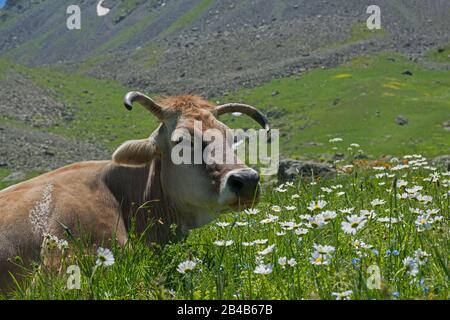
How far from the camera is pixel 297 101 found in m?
84.2

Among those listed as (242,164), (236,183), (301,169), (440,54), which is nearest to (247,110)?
(242,164)

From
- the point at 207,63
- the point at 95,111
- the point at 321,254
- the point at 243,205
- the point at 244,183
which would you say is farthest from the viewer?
the point at 207,63

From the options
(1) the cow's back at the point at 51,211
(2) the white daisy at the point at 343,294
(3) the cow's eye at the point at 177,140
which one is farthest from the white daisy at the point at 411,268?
(3) the cow's eye at the point at 177,140

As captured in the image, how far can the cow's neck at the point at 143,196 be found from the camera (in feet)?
28.5

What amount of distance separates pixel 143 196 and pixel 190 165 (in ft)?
2.94

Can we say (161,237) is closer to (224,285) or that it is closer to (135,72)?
(224,285)

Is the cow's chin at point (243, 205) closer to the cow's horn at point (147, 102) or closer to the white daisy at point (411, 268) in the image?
the cow's horn at point (147, 102)

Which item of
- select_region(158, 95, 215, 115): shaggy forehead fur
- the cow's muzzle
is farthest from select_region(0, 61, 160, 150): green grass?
the cow's muzzle

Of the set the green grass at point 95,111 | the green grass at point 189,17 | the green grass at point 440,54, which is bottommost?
the green grass at point 95,111

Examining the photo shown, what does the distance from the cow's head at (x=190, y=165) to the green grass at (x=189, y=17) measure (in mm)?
168733

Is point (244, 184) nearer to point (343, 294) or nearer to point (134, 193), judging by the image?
point (134, 193)

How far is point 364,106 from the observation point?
69.7 m

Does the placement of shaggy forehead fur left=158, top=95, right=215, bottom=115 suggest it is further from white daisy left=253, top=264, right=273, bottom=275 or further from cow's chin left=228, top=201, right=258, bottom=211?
white daisy left=253, top=264, right=273, bottom=275
